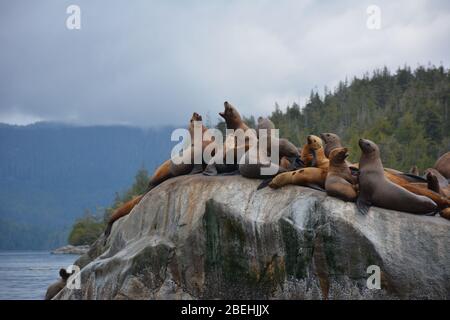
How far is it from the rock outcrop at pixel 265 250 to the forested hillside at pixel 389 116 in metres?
52.2

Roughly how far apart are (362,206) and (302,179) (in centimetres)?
107

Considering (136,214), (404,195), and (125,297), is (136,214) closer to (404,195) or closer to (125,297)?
(125,297)

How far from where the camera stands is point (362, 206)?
934 cm

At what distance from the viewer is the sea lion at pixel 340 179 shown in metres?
9.53

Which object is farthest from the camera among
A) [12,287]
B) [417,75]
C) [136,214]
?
[417,75]

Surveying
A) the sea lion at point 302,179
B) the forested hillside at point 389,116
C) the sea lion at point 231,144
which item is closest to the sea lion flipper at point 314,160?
the sea lion at point 302,179

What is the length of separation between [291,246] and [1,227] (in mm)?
187641

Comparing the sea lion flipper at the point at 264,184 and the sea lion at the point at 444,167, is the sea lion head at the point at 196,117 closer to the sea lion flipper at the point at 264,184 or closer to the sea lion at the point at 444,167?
the sea lion flipper at the point at 264,184

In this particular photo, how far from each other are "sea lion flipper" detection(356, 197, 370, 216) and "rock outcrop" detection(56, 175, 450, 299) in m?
0.07

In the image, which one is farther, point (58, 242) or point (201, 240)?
point (58, 242)

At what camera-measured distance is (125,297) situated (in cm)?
994

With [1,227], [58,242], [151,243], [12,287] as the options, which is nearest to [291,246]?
[151,243]
